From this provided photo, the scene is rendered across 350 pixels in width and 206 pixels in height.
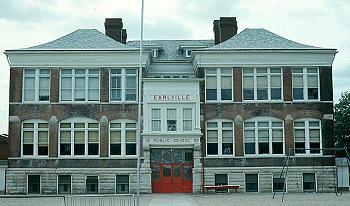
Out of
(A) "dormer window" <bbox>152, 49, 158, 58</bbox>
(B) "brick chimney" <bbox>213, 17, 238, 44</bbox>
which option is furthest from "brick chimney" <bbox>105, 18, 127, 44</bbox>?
(B) "brick chimney" <bbox>213, 17, 238, 44</bbox>

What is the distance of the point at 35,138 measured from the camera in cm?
4375

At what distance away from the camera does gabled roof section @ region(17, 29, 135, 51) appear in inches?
1750

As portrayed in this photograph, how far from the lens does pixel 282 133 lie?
144 ft

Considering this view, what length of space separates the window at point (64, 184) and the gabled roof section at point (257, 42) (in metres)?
14.3

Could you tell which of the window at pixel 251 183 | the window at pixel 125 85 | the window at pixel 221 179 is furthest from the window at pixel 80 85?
the window at pixel 251 183

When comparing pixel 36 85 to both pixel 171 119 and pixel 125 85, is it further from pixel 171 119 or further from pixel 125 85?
pixel 171 119

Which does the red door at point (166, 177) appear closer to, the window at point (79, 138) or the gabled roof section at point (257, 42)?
the window at point (79, 138)

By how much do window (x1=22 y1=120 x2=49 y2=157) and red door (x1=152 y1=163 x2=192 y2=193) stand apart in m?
8.35

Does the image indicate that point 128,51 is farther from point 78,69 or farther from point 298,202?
point 298,202

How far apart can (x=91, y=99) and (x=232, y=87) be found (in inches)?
416

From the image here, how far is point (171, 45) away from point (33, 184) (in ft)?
63.2

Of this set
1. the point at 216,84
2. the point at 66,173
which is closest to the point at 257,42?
the point at 216,84

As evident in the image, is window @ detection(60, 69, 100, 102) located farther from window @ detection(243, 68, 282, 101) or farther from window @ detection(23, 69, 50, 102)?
window @ detection(243, 68, 282, 101)

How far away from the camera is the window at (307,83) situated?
44.4 m
